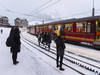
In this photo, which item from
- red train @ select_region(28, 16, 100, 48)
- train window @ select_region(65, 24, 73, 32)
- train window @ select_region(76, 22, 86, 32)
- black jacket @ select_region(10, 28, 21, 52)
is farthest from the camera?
train window @ select_region(65, 24, 73, 32)

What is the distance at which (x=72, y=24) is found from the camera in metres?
14.2

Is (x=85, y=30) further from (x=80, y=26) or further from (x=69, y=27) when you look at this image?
(x=69, y=27)

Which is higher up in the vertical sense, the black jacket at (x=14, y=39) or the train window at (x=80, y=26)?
the train window at (x=80, y=26)

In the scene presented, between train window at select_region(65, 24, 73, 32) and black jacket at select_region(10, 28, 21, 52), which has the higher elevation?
train window at select_region(65, 24, 73, 32)

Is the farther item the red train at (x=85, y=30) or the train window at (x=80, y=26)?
the train window at (x=80, y=26)

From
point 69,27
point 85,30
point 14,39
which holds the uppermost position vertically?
point 69,27

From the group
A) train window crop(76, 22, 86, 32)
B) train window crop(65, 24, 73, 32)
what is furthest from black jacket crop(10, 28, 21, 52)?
train window crop(65, 24, 73, 32)

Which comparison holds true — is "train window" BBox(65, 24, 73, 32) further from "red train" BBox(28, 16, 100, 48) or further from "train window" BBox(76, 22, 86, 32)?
"train window" BBox(76, 22, 86, 32)

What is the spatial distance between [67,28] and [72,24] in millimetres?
1300

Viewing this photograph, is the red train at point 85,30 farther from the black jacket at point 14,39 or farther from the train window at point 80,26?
the black jacket at point 14,39

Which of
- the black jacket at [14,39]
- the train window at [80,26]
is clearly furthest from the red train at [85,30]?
the black jacket at [14,39]

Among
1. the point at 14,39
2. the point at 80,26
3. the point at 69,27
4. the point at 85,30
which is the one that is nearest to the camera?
the point at 14,39

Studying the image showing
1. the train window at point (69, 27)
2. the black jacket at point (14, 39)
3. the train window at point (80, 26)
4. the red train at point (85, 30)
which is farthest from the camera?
the train window at point (69, 27)

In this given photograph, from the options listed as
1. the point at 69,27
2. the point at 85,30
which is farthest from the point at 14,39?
the point at 69,27
